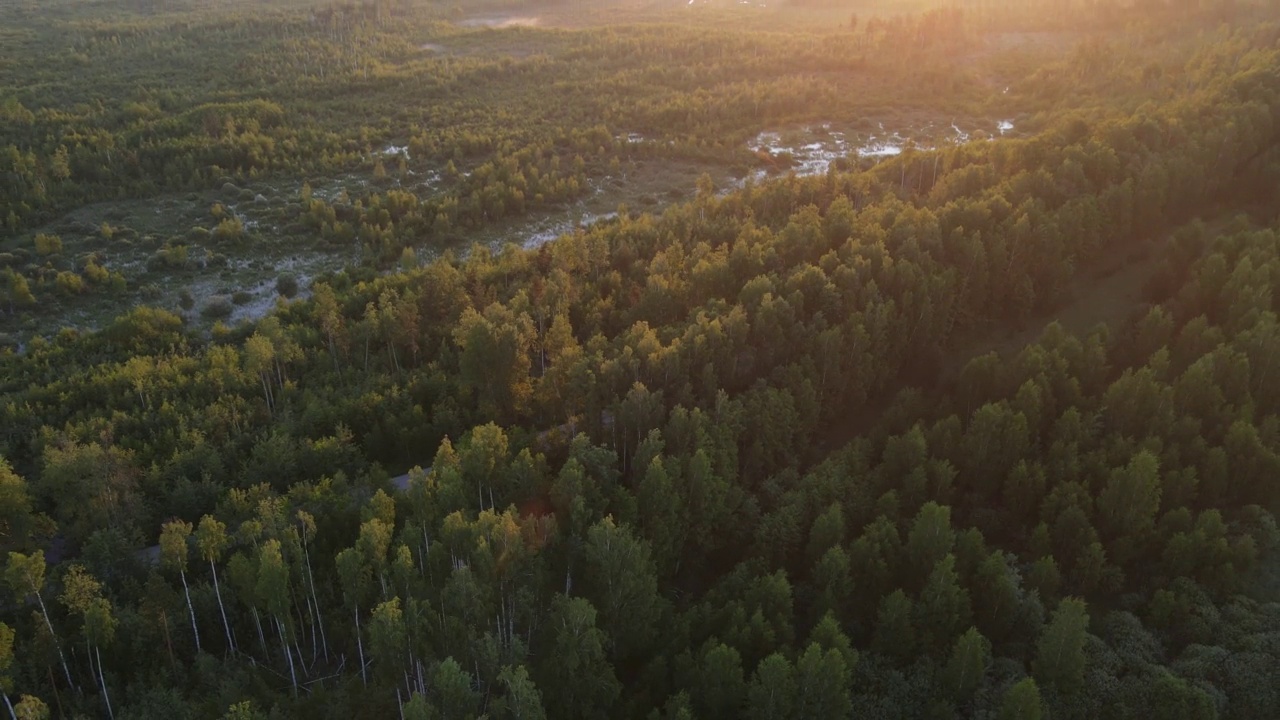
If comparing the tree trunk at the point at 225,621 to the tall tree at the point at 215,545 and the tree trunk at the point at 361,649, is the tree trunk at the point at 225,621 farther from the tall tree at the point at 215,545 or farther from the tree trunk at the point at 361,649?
the tree trunk at the point at 361,649

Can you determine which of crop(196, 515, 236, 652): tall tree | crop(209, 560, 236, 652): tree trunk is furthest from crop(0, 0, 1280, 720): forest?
crop(196, 515, 236, 652): tall tree

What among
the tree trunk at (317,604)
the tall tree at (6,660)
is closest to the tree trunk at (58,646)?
the tall tree at (6,660)

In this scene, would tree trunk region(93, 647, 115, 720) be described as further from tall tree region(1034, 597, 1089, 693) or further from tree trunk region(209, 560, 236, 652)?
tall tree region(1034, 597, 1089, 693)

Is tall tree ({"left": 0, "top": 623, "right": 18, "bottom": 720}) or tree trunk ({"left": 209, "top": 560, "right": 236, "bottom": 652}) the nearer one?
tall tree ({"left": 0, "top": 623, "right": 18, "bottom": 720})

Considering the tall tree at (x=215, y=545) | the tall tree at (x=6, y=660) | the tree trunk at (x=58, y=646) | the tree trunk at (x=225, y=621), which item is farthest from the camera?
the tree trunk at (x=225, y=621)

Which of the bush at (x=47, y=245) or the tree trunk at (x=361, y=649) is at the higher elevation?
the bush at (x=47, y=245)

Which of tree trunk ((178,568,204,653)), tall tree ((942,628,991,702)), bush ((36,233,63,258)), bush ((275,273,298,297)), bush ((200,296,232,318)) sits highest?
bush ((36,233,63,258))
